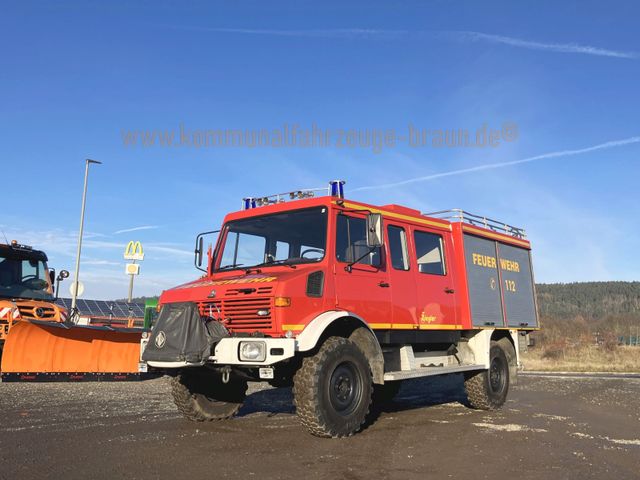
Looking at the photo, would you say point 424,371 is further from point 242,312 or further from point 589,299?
point 589,299

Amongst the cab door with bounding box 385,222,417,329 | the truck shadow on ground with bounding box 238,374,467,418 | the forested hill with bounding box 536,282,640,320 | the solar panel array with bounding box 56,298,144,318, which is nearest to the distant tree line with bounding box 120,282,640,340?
the forested hill with bounding box 536,282,640,320

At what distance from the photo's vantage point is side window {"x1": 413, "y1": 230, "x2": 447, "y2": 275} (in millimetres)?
8758

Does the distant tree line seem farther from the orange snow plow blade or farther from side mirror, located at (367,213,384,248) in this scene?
side mirror, located at (367,213,384,248)

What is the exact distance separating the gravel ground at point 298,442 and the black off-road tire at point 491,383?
243mm

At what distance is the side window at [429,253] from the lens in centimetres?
876

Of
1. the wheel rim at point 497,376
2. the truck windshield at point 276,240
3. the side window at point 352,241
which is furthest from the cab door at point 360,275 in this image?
the wheel rim at point 497,376

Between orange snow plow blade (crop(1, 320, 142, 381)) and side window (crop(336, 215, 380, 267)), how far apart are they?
581 centimetres

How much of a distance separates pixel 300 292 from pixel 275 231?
1.41 m

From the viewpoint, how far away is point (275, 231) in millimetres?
7812

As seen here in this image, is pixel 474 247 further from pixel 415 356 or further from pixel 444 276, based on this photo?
pixel 415 356

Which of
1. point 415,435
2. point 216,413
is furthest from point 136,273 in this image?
point 415,435

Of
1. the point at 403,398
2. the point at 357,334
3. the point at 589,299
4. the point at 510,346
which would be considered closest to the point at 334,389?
the point at 357,334

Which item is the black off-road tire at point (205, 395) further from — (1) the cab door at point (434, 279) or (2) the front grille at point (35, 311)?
(2) the front grille at point (35, 311)

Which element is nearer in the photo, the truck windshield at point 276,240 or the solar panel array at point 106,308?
the truck windshield at point 276,240
